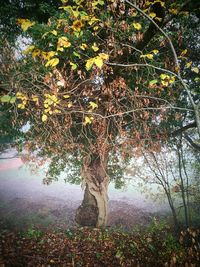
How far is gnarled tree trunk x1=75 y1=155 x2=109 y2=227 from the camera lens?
35.2ft

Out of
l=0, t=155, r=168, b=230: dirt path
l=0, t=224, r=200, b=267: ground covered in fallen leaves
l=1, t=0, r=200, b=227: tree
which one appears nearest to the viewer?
l=1, t=0, r=200, b=227: tree

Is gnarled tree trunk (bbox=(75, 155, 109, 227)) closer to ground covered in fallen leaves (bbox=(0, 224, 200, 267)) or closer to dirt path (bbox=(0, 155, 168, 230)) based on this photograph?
dirt path (bbox=(0, 155, 168, 230))

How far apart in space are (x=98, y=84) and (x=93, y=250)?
5.47 meters

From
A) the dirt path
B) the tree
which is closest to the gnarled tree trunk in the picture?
the tree

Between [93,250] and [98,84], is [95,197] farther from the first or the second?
[98,84]

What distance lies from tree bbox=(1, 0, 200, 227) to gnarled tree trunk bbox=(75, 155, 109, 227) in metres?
0.04

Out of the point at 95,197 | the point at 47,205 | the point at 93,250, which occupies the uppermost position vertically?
the point at 95,197

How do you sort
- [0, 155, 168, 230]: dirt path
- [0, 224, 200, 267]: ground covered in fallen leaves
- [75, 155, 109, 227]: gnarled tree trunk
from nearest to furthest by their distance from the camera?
[0, 224, 200, 267]: ground covered in fallen leaves, [75, 155, 109, 227]: gnarled tree trunk, [0, 155, 168, 230]: dirt path

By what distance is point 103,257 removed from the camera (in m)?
7.34

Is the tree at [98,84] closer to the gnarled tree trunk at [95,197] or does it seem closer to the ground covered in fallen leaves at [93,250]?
the gnarled tree trunk at [95,197]

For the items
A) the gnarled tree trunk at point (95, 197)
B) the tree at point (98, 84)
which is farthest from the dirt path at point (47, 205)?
the tree at point (98, 84)

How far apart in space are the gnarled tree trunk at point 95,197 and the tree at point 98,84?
45 millimetres

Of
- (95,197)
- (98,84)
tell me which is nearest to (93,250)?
(95,197)

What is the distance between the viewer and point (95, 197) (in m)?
10.9
